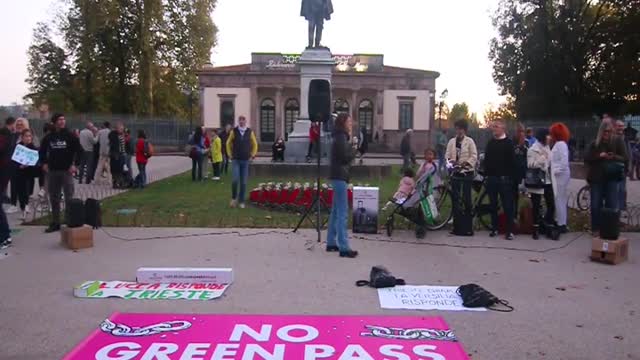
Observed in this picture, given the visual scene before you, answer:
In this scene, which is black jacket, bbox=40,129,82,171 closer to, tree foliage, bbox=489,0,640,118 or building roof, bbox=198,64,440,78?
tree foliage, bbox=489,0,640,118

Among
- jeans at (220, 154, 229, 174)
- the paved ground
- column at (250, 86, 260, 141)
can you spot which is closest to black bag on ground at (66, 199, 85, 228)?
the paved ground

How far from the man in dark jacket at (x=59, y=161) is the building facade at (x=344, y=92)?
44249mm

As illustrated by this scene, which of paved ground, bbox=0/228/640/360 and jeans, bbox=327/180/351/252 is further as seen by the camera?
jeans, bbox=327/180/351/252

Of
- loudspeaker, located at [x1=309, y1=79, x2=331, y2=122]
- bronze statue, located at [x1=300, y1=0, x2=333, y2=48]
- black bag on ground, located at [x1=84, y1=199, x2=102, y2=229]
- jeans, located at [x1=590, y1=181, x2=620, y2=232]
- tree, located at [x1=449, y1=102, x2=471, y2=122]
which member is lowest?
black bag on ground, located at [x1=84, y1=199, x2=102, y2=229]

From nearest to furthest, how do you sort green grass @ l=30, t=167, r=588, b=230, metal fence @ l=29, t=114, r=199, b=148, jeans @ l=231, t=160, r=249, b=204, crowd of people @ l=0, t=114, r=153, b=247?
crowd of people @ l=0, t=114, r=153, b=247
green grass @ l=30, t=167, r=588, b=230
jeans @ l=231, t=160, r=249, b=204
metal fence @ l=29, t=114, r=199, b=148

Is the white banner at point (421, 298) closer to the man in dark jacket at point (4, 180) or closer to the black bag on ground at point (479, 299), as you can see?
the black bag on ground at point (479, 299)

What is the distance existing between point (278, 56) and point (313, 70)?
32903mm

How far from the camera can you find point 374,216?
10.7 meters

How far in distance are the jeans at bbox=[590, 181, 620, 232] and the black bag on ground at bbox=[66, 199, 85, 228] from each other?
27.1 feet

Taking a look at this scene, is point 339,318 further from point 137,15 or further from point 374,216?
point 137,15

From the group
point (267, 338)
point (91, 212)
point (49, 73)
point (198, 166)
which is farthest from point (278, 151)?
point (49, 73)

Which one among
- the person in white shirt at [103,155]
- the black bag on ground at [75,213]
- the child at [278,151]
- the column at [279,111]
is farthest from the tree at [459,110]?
the black bag on ground at [75,213]

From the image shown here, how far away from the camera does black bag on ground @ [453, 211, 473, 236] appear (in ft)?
34.8

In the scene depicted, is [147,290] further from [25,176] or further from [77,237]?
[25,176]
